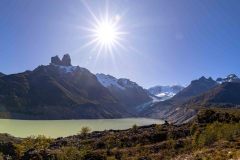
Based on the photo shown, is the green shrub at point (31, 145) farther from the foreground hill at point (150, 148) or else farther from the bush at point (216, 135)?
the bush at point (216, 135)

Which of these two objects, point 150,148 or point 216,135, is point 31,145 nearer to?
point 150,148

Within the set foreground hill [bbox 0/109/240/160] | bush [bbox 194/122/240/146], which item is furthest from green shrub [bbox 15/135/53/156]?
bush [bbox 194/122/240/146]

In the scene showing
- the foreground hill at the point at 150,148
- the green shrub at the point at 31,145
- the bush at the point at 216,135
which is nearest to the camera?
the foreground hill at the point at 150,148

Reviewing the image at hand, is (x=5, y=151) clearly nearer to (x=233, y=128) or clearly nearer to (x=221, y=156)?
(x=233, y=128)

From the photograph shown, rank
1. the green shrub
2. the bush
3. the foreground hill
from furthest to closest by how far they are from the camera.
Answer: the green shrub
the bush
the foreground hill

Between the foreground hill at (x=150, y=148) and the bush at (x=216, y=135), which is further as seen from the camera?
the bush at (x=216, y=135)

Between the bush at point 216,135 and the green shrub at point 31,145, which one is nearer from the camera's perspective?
the bush at point 216,135

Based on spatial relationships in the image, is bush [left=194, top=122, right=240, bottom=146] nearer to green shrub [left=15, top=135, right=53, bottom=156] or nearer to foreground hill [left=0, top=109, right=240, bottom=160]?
foreground hill [left=0, top=109, right=240, bottom=160]

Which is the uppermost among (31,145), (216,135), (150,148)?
(216,135)

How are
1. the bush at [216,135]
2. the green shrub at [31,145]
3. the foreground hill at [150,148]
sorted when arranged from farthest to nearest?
the green shrub at [31,145] < the bush at [216,135] < the foreground hill at [150,148]

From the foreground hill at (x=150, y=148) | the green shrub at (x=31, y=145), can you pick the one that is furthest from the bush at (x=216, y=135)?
the green shrub at (x=31, y=145)

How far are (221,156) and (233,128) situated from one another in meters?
22.3

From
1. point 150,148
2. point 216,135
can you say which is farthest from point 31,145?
point 216,135

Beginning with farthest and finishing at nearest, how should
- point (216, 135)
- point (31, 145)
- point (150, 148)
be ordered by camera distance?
point (31, 145), point (150, 148), point (216, 135)
